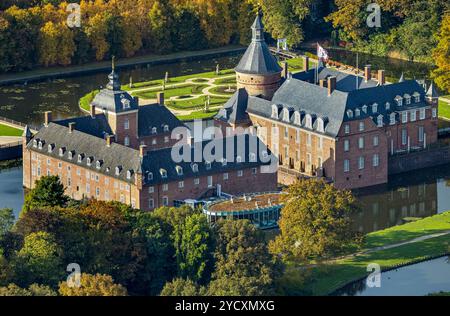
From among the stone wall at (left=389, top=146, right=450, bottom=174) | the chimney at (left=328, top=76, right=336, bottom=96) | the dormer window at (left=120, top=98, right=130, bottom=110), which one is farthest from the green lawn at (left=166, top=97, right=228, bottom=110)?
the stone wall at (left=389, top=146, right=450, bottom=174)

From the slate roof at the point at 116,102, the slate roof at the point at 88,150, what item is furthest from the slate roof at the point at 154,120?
the slate roof at the point at 88,150

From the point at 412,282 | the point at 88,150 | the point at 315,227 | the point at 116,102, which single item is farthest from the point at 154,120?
the point at 412,282

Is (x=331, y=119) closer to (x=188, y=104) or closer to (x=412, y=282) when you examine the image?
(x=412, y=282)

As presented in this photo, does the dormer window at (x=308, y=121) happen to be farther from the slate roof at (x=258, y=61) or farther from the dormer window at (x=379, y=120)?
the slate roof at (x=258, y=61)

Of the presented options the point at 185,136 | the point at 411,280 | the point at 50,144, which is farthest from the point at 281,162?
the point at 411,280

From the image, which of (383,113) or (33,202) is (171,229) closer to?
(33,202)

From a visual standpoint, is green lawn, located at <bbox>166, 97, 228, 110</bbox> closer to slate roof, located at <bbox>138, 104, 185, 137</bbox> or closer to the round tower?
the round tower
